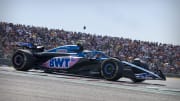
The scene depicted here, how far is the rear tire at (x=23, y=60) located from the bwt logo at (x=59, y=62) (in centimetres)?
85

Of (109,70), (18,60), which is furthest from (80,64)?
(18,60)

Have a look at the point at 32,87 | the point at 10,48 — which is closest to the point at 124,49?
the point at 10,48

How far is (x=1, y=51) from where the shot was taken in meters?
25.5

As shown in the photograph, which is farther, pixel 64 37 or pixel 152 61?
pixel 64 37

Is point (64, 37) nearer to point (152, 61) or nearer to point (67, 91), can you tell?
point (152, 61)

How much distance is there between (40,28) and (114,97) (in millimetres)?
19674

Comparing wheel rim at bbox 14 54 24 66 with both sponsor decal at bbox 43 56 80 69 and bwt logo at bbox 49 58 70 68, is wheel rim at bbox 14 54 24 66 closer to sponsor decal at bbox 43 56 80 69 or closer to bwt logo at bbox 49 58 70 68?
sponsor decal at bbox 43 56 80 69

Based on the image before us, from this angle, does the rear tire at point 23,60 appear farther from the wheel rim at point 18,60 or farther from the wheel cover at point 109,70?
the wheel cover at point 109,70

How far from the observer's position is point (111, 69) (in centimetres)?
1523

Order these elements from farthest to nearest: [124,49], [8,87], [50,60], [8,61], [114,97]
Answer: [124,49]
[8,61]
[50,60]
[8,87]
[114,97]

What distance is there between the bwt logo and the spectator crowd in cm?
806

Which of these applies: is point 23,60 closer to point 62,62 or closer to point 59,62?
point 59,62

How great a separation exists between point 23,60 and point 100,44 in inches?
428

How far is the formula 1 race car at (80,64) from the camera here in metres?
15.3
